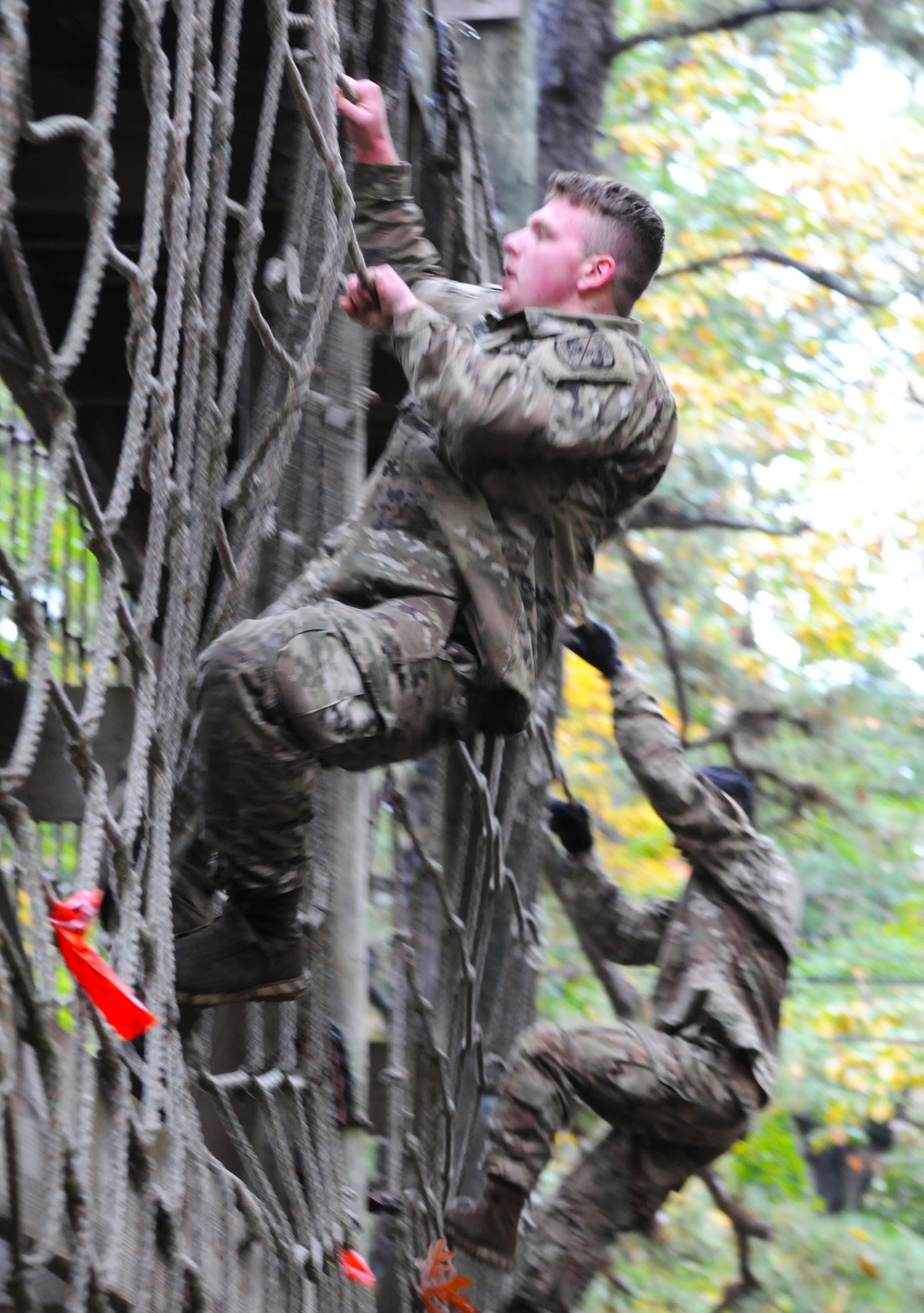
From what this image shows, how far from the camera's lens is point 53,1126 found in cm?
179

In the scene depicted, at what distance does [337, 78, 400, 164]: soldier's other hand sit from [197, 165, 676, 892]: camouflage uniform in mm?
344

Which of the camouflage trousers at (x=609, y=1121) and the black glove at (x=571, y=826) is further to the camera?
the black glove at (x=571, y=826)

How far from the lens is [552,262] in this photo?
2457 millimetres

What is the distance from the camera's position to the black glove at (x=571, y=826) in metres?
4.05

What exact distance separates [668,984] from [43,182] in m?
2.20

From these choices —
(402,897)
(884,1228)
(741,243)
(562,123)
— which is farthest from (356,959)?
(741,243)

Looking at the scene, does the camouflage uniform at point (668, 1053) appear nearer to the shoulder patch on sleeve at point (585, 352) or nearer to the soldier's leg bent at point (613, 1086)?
the soldier's leg bent at point (613, 1086)

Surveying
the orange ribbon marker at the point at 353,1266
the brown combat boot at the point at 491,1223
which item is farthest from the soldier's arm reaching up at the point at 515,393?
the brown combat boot at the point at 491,1223

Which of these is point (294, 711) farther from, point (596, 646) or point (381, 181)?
point (596, 646)

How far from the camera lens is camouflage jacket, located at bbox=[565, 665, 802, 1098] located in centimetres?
355

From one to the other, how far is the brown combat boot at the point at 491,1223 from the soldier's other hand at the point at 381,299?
1.78 m

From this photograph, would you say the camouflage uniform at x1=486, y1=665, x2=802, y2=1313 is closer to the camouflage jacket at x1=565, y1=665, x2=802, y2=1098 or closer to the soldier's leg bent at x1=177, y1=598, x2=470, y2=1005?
the camouflage jacket at x1=565, y1=665, x2=802, y2=1098

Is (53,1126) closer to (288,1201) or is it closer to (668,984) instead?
(288,1201)

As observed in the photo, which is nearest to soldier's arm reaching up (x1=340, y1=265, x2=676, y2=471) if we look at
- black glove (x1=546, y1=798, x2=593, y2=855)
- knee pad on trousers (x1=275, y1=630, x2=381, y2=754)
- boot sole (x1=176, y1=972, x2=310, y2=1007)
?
knee pad on trousers (x1=275, y1=630, x2=381, y2=754)
